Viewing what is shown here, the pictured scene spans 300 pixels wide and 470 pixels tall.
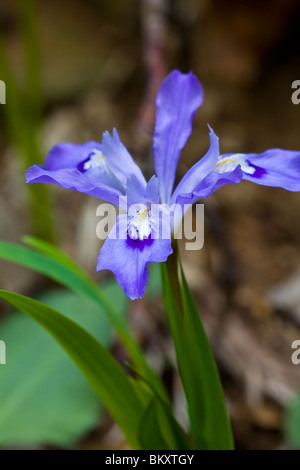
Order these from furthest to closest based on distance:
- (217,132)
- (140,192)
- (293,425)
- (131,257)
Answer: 1. (217,132)
2. (293,425)
3. (140,192)
4. (131,257)

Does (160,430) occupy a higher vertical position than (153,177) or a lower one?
lower

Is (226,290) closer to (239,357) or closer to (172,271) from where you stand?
(239,357)

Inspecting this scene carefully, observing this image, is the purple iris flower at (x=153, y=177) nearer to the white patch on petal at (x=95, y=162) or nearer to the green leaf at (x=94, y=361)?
the white patch on petal at (x=95, y=162)

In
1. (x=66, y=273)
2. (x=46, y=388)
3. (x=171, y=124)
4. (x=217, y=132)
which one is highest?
(x=217, y=132)

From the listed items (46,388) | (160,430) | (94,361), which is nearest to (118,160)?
(94,361)

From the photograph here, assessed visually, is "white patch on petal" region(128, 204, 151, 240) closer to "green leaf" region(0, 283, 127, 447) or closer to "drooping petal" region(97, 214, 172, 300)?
"drooping petal" region(97, 214, 172, 300)

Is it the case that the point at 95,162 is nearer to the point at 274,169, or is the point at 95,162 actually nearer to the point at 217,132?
the point at 274,169
